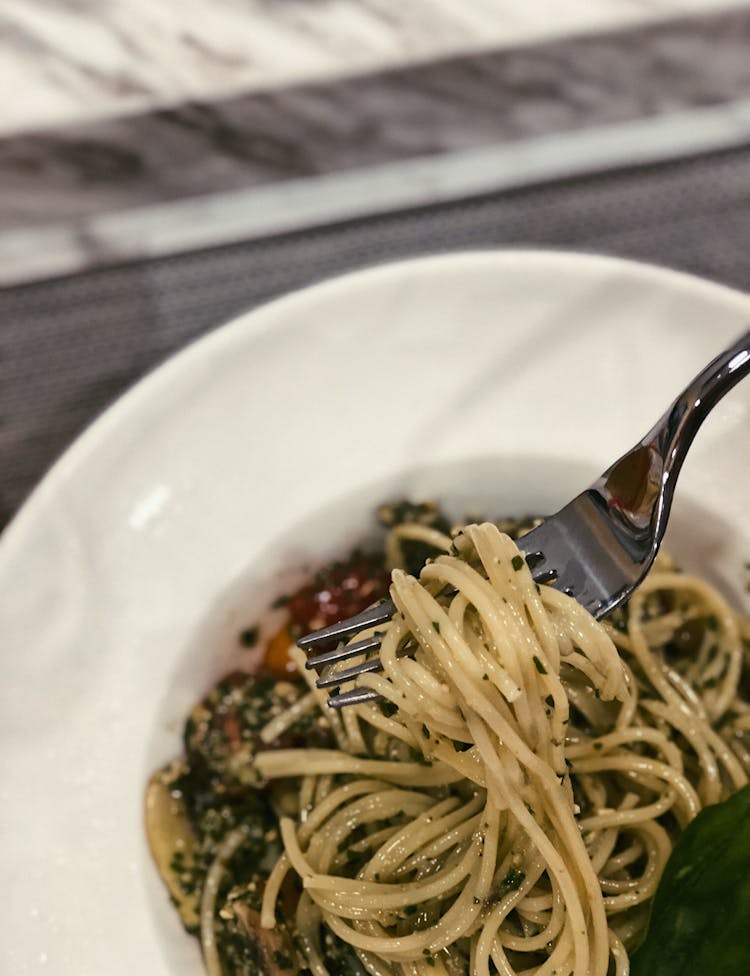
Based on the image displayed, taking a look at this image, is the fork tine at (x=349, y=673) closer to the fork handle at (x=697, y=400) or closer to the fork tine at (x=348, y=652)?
the fork tine at (x=348, y=652)

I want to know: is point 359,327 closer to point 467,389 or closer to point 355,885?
point 467,389

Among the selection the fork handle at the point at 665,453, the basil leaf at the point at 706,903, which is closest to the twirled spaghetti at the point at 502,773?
the basil leaf at the point at 706,903

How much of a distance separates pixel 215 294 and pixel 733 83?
1781mm

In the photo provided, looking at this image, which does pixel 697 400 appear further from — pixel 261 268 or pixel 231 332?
pixel 261 268

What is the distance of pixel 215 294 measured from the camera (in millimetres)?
2730

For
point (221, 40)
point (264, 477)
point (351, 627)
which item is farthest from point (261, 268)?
point (351, 627)

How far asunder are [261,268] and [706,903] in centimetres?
205

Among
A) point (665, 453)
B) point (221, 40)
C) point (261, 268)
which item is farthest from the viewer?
point (261, 268)

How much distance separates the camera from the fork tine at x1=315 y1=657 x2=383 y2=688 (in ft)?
5.31

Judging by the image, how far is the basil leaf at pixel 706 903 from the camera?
1.52 m

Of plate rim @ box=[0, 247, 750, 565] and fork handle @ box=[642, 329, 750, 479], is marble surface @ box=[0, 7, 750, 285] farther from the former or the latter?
fork handle @ box=[642, 329, 750, 479]

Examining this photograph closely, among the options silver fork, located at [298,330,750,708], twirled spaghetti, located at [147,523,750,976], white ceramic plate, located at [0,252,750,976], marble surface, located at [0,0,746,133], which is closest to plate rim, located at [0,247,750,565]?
white ceramic plate, located at [0,252,750,976]

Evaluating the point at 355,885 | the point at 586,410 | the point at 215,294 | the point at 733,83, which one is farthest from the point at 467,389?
the point at 733,83

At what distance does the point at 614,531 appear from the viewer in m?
1.70
